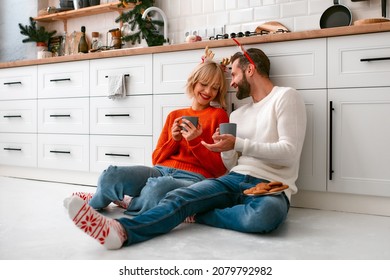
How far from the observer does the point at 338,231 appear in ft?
6.17

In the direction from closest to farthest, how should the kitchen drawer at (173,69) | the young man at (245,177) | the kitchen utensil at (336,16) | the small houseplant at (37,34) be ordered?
the young man at (245,177)
the kitchen drawer at (173,69)
the kitchen utensil at (336,16)
the small houseplant at (37,34)

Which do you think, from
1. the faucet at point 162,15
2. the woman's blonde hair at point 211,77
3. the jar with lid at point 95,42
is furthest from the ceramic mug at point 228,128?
the jar with lid at point 95,42

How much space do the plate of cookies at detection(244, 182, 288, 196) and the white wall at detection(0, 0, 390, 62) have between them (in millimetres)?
1470

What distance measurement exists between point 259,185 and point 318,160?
0.53 m

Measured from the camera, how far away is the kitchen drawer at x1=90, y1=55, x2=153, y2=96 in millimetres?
2861

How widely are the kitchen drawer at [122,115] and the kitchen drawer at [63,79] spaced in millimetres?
165

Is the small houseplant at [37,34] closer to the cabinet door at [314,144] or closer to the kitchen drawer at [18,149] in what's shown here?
the kitchen drawer at [18,149]

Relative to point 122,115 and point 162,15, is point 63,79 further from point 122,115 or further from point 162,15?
point 162,15

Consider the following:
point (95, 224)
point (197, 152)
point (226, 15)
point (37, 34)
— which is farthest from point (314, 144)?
point (37, 34)

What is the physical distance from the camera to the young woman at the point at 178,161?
2.11 meters

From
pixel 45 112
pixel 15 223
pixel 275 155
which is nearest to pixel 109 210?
pixel 15 223

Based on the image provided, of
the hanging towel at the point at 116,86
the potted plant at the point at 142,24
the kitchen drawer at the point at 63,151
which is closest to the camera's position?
the hanging towel at the point at 116,86

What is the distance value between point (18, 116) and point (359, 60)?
2.62m

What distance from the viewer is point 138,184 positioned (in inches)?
87.1
